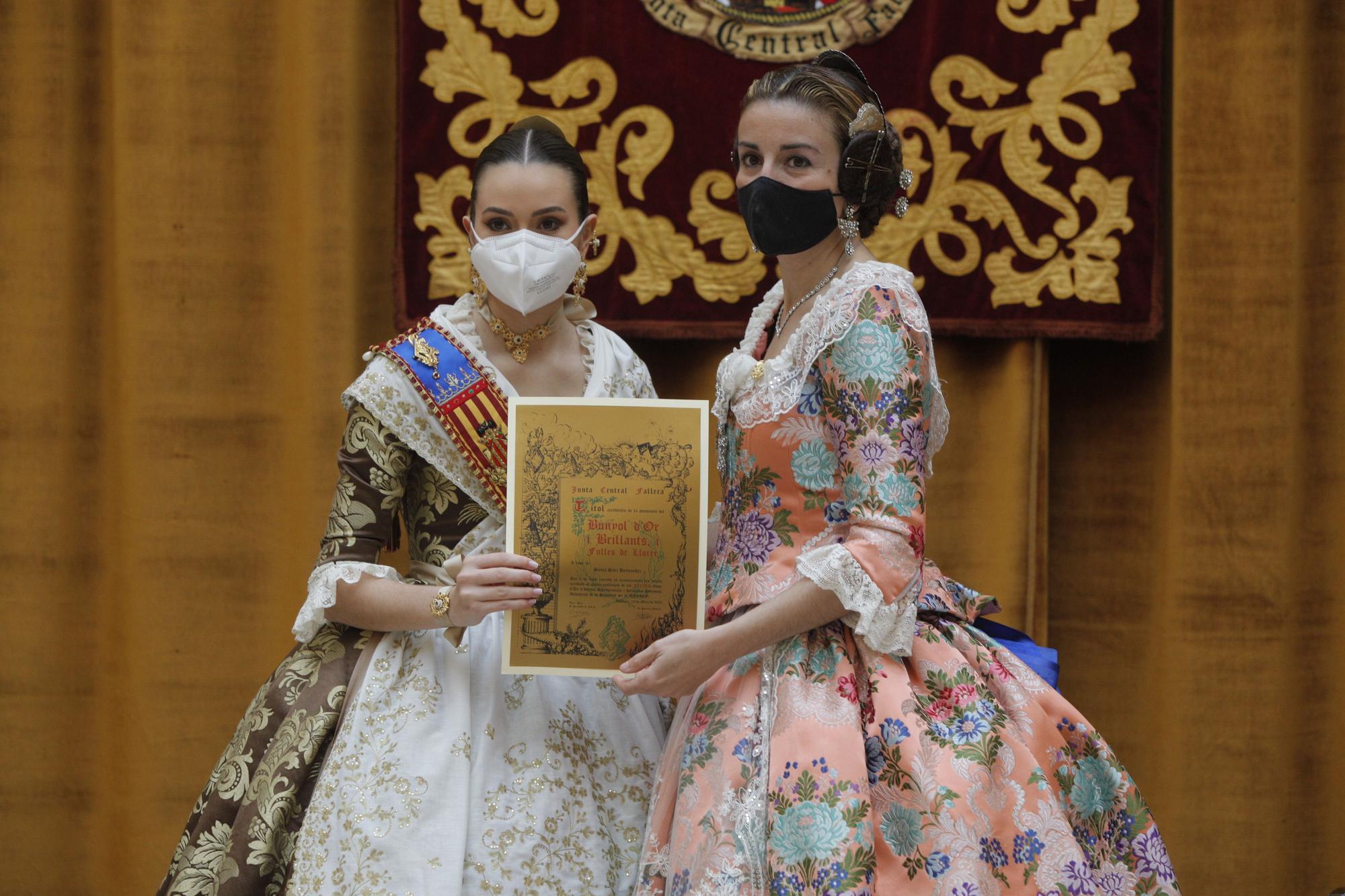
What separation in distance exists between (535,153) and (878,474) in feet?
2.30

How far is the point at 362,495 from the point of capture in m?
1.87

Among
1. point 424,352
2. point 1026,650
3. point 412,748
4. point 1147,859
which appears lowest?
point 1147,859

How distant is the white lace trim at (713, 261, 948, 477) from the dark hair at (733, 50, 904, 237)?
108 millimetres

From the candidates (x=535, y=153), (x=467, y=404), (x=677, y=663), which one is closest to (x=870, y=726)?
(x=677, y=663)

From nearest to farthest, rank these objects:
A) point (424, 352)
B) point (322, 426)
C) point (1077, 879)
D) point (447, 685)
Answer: point (1077, 879) < point (447, 685) < point (424, 352) < point (322, 426)

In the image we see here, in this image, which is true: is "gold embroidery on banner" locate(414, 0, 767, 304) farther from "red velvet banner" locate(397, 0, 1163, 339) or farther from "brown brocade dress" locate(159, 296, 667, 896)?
"brown brocade dress" locate(159, 296, 667, 896)

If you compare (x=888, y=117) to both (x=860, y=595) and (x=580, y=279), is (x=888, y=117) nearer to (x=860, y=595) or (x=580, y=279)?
(x=580, y=279)

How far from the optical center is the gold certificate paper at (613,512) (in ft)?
5.49

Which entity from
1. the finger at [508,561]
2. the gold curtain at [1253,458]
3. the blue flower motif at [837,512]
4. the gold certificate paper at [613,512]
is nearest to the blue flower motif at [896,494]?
the blue flower motif at [837,512]

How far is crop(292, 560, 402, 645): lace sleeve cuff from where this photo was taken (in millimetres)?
1814

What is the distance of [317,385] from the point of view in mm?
2836

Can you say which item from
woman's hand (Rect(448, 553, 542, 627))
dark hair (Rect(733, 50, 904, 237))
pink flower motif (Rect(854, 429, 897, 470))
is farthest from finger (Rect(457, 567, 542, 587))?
dark hair (Rect(733, 50, 904, 237))

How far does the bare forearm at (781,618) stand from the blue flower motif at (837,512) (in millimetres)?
117

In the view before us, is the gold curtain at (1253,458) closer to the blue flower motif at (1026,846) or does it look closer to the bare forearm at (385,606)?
the blue flower motif at (1026,846)
